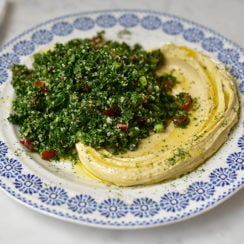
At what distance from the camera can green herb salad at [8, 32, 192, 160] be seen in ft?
16.3

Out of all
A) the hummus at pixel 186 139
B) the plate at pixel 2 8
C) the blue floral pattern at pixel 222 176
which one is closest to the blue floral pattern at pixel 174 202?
the hummus at pixel 186 139

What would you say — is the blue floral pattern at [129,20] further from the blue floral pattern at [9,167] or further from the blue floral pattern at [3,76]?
the blue floral pattern at [9,167]

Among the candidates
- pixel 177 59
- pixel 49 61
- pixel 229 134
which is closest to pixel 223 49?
pixel 177 59

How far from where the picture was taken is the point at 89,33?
6.47 metres

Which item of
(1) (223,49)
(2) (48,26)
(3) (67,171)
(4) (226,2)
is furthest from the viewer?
(4) (226,2)

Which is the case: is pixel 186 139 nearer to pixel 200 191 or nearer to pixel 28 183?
pixel 200 191

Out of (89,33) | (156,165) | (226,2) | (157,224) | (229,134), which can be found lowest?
(157,224)

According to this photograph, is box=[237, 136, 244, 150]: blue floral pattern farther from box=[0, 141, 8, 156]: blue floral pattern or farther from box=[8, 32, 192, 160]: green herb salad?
box=[0, 141, 8, 156]: blue floral pattern

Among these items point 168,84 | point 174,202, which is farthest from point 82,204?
point 168,84

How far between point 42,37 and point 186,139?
245 centimetres

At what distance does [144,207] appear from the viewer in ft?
14.2

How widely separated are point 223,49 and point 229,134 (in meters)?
1.43

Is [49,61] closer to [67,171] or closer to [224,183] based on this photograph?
[67,171]

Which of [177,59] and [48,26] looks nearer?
[177,59]
